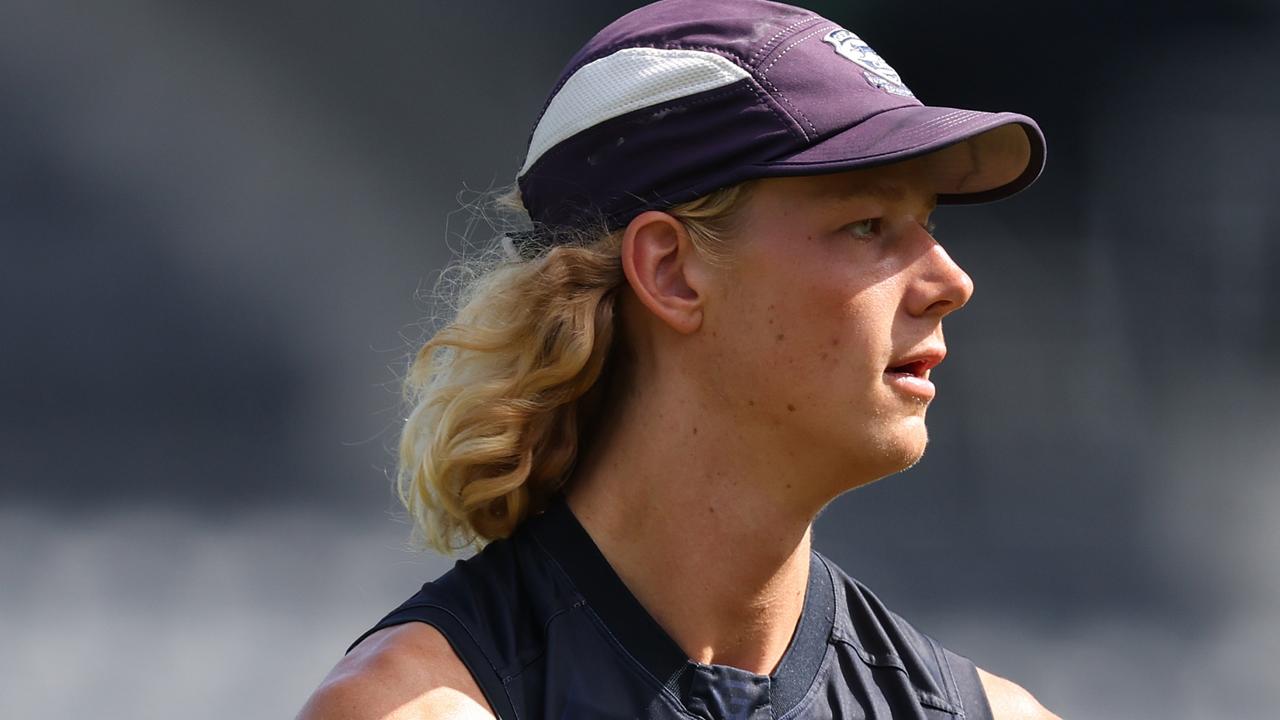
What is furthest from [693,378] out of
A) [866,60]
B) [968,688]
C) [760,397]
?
[968,688]

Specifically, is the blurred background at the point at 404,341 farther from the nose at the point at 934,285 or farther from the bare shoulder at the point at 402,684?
the nose at the point at 934,285

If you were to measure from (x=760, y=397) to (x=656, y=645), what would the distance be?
317 millimetres

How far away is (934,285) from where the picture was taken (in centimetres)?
171

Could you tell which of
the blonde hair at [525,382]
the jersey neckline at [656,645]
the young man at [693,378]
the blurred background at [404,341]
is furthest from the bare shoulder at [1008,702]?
the blurred background at [404,341]

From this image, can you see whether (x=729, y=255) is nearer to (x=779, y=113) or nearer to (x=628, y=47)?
(x=779, y=113)

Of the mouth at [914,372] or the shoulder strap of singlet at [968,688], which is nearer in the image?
the mouth at [914,372]

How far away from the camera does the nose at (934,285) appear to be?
1.70 meters

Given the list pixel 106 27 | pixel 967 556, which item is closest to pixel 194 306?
pixel 106 27

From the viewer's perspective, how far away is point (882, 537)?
3617 millimetres

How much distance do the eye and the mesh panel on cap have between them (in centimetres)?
22

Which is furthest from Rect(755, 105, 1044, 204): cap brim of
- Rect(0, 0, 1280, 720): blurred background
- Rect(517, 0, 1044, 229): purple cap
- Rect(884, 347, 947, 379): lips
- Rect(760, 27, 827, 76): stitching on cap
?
Rect(0, 0, 1280, 720): blurred background

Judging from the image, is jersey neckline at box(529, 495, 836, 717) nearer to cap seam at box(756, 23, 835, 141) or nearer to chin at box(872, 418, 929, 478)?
chin at box(872, 418, 929, 478)

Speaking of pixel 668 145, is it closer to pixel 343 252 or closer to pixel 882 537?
pixel 343 252

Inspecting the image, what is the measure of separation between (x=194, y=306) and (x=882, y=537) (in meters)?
1.74
